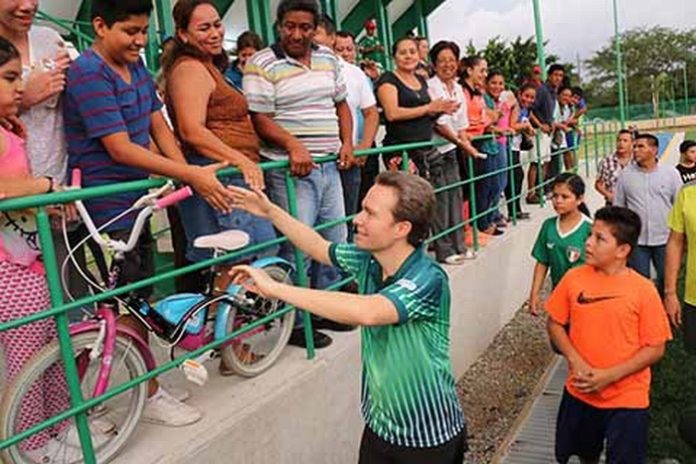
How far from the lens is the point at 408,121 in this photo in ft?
15.5

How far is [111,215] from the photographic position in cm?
251

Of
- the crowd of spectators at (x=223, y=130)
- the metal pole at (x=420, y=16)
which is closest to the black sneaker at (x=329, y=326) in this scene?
the crowd of spectators at (x=223, y=130)

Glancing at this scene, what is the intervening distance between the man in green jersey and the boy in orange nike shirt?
1.07 m

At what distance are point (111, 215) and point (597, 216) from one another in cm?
219

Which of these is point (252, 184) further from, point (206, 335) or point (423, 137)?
point (423, 137)

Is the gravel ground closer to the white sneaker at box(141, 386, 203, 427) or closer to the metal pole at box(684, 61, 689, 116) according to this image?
the white sneaker at box(141, 386, 203, 427)

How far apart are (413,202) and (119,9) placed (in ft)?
4.19

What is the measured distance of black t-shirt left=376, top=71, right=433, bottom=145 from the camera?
4695mm

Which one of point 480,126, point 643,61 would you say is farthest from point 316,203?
point 643,61

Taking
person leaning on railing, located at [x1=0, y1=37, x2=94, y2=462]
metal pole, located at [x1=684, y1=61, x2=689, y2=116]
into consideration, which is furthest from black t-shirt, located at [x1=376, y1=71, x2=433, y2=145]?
metal pole, located at [x1=684, y1=61, x2=689, y2=116]

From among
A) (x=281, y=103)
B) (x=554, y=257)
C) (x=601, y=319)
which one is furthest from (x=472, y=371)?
(x=281, y=103)

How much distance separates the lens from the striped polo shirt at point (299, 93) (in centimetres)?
327

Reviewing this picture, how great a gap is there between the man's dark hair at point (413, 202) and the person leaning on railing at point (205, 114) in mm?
758

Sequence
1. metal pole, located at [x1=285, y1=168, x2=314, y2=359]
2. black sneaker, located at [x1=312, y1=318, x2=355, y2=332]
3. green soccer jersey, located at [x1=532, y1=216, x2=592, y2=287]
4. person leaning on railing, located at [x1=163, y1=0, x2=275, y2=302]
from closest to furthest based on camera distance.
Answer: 1. person leaning on railing, located at [x1=163, y1=0, x2=275, y2=302]
2. metal pole, located at [x1=285, y1=168, x2=314, y2=359]
3. black sneaker, located at [x1=312, y1=318, x2=355, y2=332]
4. green soccer jersey, located at [x1=532, y1=216, x2=592, y2=287]
